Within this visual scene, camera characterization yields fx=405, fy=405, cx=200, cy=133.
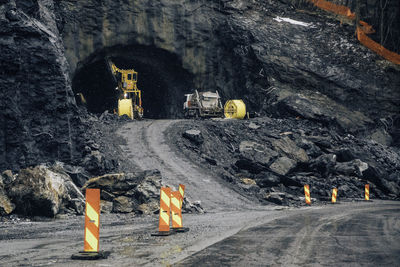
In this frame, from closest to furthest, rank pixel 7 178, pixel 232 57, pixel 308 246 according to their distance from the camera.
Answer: pixel 308 246 < pixel 7 178 < pixel 232 57

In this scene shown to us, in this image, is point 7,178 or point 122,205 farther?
point 122,205

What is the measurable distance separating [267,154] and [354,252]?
16.4 m

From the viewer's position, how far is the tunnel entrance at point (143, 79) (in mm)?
36375

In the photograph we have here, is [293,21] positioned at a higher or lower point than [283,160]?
higher

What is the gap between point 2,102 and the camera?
15.8m

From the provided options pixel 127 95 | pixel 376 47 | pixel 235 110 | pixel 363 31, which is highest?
pixel 363 31

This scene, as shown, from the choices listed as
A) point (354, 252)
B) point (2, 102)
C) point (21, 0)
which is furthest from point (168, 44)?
point (354, 252)

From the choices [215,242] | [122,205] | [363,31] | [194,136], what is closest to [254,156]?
[194,136]

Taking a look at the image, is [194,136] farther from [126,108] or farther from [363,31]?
[363,31]

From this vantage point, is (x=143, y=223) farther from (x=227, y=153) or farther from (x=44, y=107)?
(x=227, y=153)

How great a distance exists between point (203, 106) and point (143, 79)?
33.9ft

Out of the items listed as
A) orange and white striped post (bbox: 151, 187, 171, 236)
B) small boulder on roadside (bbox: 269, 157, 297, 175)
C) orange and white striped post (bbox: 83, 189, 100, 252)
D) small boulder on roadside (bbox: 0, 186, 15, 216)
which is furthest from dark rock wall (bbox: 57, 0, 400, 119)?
orange and white striped post (bbox: 83, 189, 100, 252)

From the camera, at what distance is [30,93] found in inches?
674

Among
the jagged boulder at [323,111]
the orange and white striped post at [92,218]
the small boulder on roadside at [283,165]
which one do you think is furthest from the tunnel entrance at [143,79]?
the orange and white striped post at [92,218]
